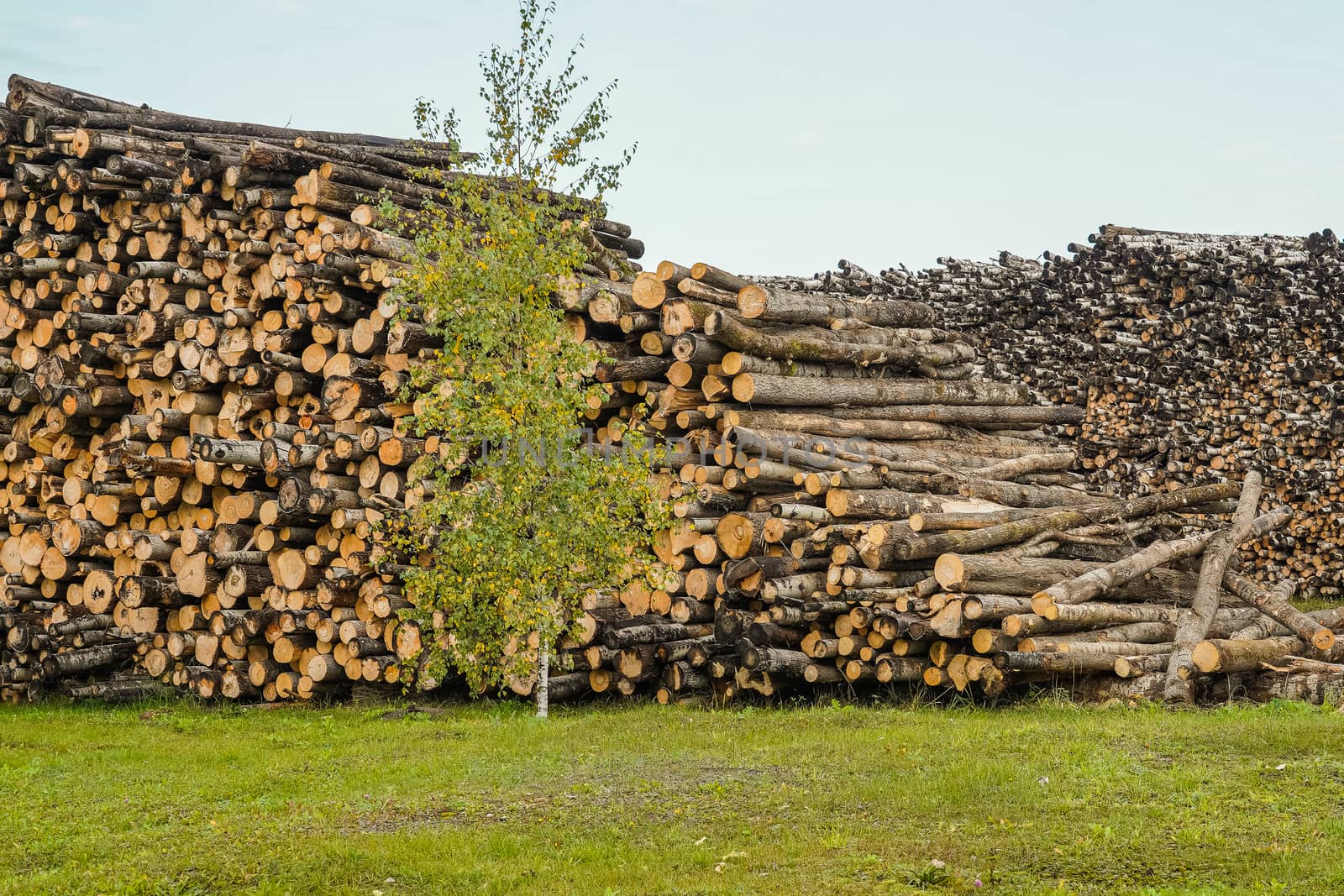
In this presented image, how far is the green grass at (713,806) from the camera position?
20.5ft

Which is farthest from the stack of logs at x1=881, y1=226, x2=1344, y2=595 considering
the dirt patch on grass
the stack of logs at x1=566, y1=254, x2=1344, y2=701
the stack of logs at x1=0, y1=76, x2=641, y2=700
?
the dirt patch on grass

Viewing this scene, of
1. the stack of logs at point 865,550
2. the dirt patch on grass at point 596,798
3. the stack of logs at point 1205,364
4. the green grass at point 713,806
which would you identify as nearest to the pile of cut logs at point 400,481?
the stack of logs at point 865,550

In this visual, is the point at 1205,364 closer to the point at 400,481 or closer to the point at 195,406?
the point at 400,481

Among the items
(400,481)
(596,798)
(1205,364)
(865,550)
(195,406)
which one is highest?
(1205,364)

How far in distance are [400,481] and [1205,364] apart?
42.4 ft

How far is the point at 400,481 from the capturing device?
13305mm

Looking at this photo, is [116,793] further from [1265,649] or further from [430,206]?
[1265,649]

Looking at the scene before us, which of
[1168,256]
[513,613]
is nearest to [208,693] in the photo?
[513,613]

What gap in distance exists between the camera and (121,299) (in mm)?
15625

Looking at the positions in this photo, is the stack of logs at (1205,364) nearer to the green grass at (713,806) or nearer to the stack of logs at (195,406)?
the stack of logs at (195,406)

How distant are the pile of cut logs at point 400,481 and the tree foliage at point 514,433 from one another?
0.77 metres

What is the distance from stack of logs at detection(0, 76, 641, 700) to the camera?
13.5 meters

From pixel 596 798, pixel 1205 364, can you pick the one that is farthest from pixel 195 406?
pixel 1205 364

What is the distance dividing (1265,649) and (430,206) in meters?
8.40
